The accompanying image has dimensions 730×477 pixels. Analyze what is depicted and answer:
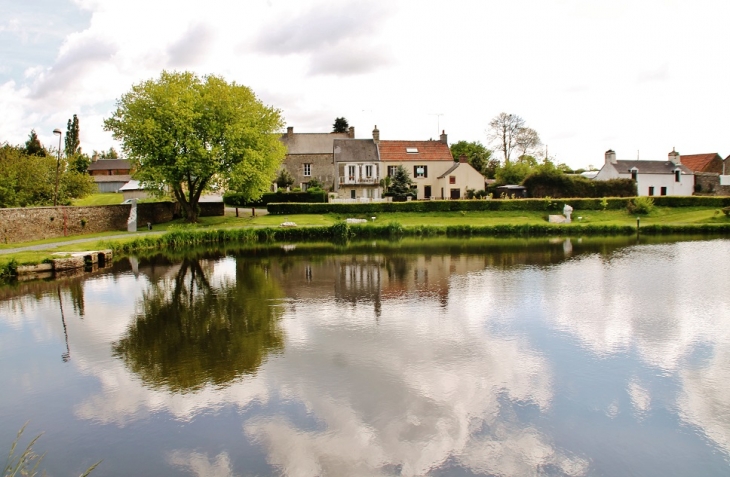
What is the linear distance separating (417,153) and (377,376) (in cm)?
4912

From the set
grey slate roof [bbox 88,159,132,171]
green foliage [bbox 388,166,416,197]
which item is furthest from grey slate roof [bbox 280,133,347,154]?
grey slate roof [bbox 88,159,132,171]

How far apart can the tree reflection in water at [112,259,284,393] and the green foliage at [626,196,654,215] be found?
1285 inches

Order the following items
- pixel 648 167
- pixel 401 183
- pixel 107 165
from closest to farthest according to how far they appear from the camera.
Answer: pixel 401 183 → pixel 648 167 → pixel 107 165

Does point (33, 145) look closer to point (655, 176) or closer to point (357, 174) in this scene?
point (357, 174)

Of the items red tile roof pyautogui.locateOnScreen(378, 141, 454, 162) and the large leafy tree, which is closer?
the large leafy tree

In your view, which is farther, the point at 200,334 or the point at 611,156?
the point at 611,156

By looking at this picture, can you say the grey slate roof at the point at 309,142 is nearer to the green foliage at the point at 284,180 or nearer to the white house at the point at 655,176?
the green foliage at the point at 284,180

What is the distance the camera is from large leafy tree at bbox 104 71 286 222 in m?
36.9

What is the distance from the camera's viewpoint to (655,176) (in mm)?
54062

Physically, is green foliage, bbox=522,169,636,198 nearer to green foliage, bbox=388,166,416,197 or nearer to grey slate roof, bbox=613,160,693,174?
grey slate roof, bbox=613,160,693,174

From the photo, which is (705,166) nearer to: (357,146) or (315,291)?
(357,146)

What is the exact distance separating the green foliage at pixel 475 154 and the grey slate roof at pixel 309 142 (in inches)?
665

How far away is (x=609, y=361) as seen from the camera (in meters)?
11.3

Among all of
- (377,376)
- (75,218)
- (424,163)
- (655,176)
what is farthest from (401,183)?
(377,376)
